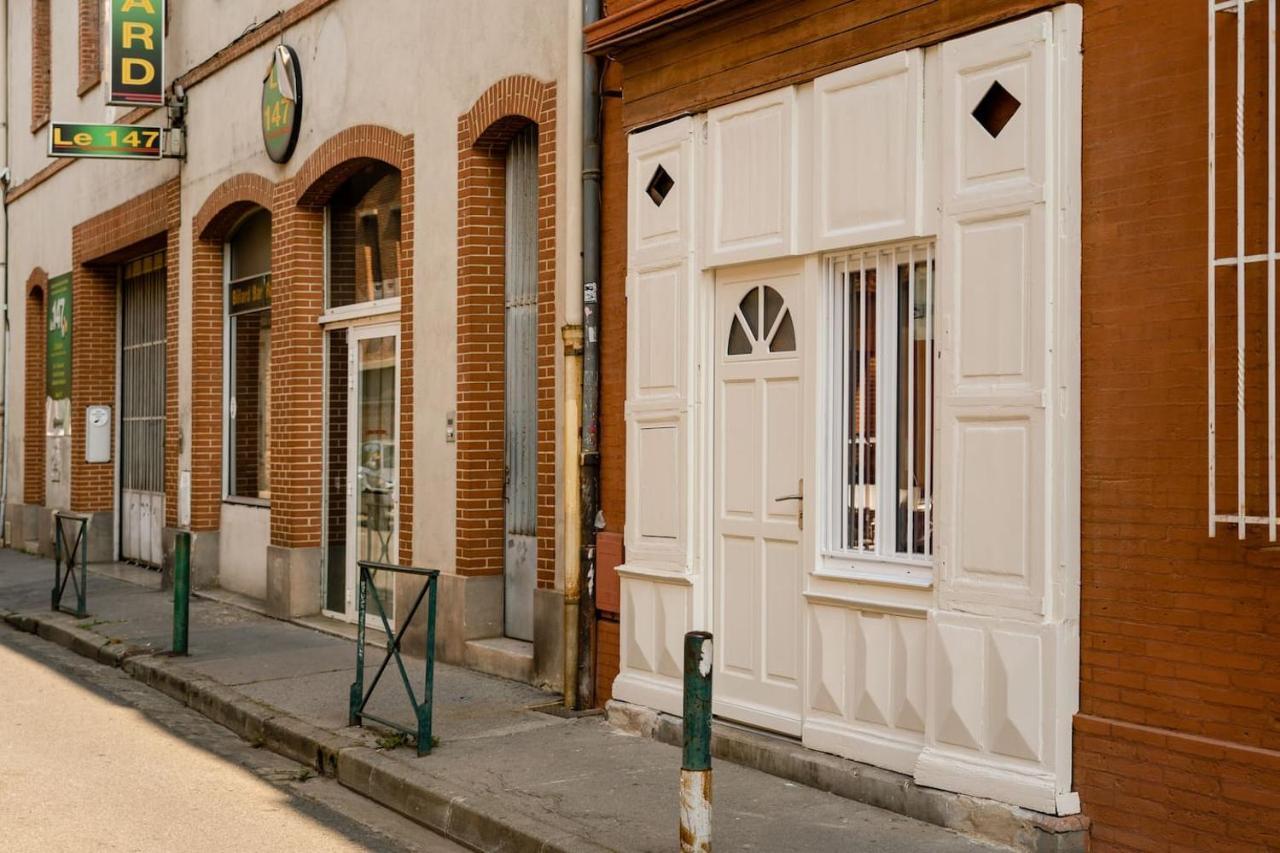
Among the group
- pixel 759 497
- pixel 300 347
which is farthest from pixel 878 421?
pixel 300 347

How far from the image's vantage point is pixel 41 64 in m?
21.4

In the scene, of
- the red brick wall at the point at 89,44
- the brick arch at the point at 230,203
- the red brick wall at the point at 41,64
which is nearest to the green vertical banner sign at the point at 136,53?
the brick arch at the point at 230,203

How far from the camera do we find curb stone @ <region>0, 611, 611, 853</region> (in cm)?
653

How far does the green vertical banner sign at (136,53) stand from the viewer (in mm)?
15888

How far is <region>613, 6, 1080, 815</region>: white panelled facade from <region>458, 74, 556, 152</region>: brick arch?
136 cm

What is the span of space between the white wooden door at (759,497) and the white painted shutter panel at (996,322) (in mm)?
1192

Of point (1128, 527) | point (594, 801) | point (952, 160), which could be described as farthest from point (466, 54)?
point (1128, 527)

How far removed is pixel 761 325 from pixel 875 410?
94 cm

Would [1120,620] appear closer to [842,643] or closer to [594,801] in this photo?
[842,643]

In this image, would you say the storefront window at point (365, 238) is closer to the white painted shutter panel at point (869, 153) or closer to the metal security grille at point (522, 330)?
the metal security grille at point (522, 330)

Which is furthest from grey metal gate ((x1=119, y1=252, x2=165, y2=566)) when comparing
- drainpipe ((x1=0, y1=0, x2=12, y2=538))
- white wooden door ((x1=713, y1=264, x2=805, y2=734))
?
white wooden door ((x1=713, y1=264, x2=805, y2=734))

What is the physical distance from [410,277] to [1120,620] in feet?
22.7

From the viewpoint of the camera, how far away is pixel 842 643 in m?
7.17

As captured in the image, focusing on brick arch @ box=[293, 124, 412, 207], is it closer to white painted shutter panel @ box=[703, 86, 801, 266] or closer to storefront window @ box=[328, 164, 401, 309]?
storefront window @ box=[328, 164, 401, 309]
